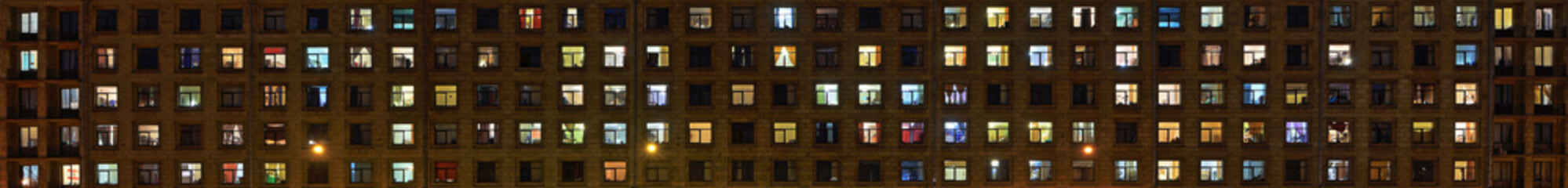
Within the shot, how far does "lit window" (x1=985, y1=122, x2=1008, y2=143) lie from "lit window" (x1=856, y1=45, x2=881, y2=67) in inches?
136

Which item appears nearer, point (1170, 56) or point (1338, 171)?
point (1170, 56)

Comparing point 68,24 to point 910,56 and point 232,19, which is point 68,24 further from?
point 910,56

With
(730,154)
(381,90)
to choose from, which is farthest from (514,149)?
(730,154)

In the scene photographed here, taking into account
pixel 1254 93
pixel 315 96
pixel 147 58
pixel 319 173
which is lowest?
pixel 319 173

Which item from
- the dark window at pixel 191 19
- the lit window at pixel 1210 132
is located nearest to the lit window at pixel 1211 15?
the lit window at pixel 1210 132

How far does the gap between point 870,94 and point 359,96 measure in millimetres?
13602

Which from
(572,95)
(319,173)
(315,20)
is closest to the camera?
(315,20)

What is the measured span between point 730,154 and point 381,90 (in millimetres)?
9402

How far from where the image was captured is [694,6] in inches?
1192

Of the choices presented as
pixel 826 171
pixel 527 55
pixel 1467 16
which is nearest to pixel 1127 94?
pixel 826 171

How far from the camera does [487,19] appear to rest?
99.6ft

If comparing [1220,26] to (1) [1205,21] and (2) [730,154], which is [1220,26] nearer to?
(1) [1205,21]

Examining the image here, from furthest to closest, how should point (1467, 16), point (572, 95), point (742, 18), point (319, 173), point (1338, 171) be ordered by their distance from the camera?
1. point (1338, 171)
2. point (319, 173)
3. point (572, 95)
4. point (742, 18)
5. point (1467, 16)

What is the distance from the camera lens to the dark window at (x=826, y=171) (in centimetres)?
3117
